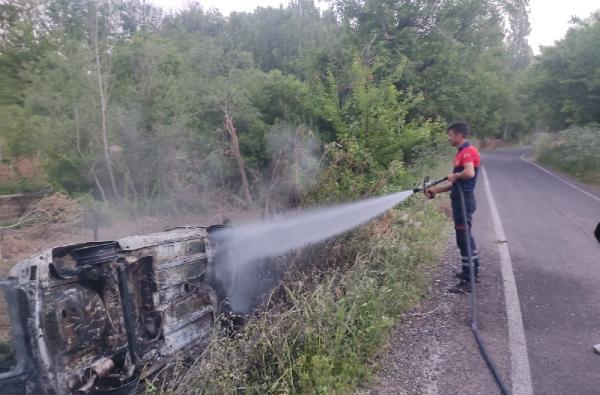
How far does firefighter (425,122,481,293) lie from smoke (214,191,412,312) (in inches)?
37.7

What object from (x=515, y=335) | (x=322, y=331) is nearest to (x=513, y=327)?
(x=515, y=335)

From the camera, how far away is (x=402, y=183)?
28.8 feet

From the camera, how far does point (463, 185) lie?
5.39m

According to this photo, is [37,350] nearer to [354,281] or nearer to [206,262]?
[206,262]

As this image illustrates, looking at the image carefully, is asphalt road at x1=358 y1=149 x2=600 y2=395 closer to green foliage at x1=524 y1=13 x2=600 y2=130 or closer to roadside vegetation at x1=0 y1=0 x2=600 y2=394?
roadside vegetation at x1=0 y1=0 x2=600 y2=394

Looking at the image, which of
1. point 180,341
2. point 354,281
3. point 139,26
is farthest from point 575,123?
point 180,341

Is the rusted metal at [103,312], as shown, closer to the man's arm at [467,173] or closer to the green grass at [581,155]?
the man's arm at [467,173]

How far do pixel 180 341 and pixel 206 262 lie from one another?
0.78 m

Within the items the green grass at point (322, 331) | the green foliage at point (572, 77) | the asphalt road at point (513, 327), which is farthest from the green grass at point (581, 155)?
the green grass at point (322, 331)

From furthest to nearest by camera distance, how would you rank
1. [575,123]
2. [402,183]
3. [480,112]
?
[575,123]
[480,112]
[402,183]

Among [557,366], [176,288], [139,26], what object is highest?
[139,26]

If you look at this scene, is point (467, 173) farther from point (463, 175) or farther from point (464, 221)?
point (464, 221)

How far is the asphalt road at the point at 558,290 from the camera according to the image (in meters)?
3.60

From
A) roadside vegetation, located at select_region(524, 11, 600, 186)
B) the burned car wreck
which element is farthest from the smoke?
roadside vegetation, located at select_region(524, 11, 600, 186)
